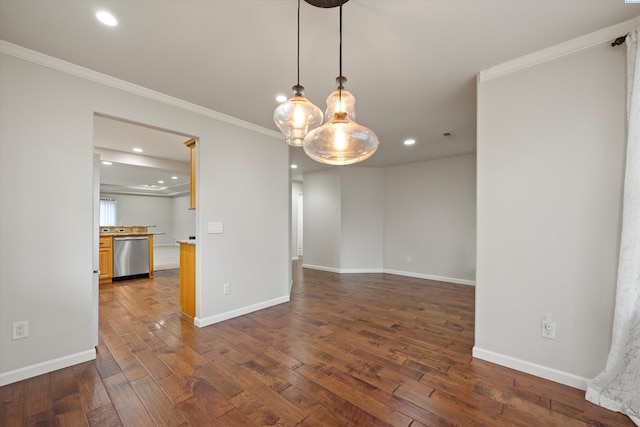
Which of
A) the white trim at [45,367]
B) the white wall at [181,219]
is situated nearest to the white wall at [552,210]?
the white trim at [45,367]

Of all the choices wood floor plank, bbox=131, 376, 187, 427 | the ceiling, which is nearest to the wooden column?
the ceiling

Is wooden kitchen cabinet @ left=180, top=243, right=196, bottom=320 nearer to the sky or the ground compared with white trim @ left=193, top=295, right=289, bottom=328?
nearer to the sky

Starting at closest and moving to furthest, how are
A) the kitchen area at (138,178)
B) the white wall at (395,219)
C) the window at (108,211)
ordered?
1. the kitchen area at (138,178)
2. the white wall at (395,219)
3. the window at (108,211)

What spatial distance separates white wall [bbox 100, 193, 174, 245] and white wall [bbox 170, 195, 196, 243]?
0.18 m

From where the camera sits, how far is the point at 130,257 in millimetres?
5555

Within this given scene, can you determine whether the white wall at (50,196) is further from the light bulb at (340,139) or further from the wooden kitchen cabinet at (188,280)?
the light bulb at (340,139)

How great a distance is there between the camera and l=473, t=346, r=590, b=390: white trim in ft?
6.27

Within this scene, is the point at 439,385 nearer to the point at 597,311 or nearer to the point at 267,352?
the point at 597,311

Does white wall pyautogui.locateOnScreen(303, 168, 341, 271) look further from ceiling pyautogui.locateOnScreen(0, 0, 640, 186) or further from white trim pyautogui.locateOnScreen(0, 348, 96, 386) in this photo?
white trim pyautogui.locateOnScreen(0, 348, 96, 386)

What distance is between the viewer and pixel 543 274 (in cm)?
206

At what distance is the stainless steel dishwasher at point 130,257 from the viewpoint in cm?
539

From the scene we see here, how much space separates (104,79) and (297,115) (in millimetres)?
2019

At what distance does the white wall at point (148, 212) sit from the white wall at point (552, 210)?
497 inches

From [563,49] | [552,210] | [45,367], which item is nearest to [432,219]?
[552,210]
